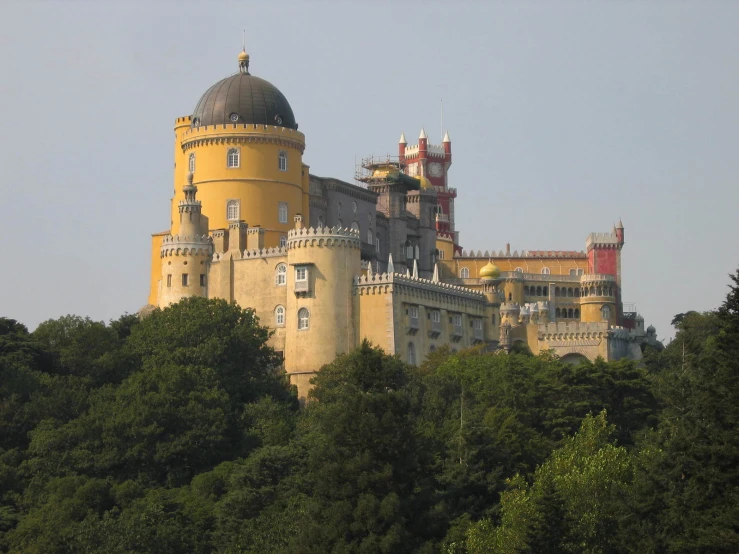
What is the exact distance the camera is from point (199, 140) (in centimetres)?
11325

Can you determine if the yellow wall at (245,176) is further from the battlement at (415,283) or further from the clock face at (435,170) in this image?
the clock face at (435,170)

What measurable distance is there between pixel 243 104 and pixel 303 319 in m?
15.6

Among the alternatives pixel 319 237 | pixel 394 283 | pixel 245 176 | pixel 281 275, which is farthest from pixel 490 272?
pixel 319 237

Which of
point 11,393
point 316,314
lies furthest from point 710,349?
point 11,393

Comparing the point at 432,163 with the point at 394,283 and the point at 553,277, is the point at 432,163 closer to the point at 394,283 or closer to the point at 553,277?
the point at 553,277

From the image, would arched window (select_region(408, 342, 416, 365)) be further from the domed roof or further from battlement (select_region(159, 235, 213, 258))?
the domed roof

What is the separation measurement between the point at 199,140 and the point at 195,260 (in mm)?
8606

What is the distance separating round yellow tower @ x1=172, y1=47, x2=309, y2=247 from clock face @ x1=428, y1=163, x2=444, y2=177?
57991 millimetres

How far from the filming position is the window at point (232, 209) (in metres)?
112

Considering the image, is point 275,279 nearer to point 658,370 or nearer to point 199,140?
point 199,140

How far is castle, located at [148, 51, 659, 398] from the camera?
343 feet

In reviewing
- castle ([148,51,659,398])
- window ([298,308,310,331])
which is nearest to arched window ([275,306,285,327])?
castle ([148,51,659,398])

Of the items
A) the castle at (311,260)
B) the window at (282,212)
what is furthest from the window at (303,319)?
the window at (282,212)

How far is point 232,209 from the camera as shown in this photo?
11225cm
